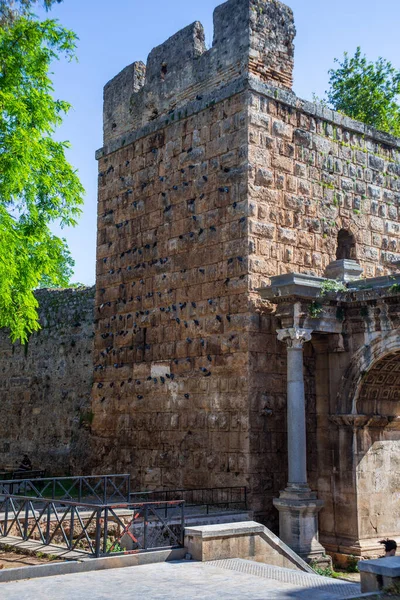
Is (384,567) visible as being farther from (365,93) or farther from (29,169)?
(365,93)

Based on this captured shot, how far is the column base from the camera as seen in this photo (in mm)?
12336

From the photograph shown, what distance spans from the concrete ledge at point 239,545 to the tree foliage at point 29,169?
206 inches

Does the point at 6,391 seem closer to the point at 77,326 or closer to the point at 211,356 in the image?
the point at 77,326

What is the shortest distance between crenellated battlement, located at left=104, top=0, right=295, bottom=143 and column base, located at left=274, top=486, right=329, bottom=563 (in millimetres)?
7739

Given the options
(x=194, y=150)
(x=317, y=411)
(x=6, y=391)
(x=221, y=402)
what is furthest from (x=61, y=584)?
(x=6, y=391)

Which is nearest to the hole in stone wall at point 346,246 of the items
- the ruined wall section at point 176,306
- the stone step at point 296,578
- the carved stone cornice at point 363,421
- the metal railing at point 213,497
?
the ruined wall section at point 176,306

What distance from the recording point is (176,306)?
15.2 m

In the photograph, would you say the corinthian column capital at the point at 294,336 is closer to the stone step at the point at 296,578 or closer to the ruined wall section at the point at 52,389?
the stone step at the point at 296,578

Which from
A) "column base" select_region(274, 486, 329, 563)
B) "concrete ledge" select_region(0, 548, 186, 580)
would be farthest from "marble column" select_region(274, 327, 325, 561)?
"concrete ledge" select_region(0, 548, 186, 580)

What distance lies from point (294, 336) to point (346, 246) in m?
3.67

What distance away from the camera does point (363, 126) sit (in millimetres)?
16359

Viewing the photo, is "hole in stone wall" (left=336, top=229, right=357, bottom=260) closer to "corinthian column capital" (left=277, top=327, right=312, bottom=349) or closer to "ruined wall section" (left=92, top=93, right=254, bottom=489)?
"ruined wall section" (left=92, top=93, right=254, bottom=489)

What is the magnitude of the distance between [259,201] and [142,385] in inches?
181

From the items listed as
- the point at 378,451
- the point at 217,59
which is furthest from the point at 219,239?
the point at 378,451
